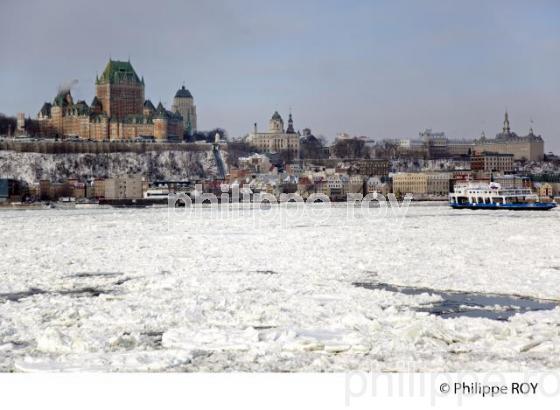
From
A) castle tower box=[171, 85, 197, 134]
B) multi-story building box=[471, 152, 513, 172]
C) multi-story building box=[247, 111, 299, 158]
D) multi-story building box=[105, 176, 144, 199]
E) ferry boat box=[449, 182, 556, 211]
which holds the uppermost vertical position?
castle tower box=[171, 85, 197, 134]

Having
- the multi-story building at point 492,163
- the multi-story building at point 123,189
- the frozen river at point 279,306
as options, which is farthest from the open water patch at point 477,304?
the multi-story building at point 492,163

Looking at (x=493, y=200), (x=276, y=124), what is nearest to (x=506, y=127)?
(x=276, y=124)

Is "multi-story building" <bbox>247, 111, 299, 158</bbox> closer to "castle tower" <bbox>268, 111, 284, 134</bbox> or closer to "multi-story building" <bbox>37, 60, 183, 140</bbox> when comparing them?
"castle tower" <bbox>268, 111, 284, 134</bbox>

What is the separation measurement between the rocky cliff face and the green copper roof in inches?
560

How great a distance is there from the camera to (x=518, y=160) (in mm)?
102250

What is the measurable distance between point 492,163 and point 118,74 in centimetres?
3924

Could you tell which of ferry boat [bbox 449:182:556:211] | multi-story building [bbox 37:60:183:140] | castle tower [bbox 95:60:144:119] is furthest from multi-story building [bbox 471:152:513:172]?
ferry boat [bbox 449:182:556:211]

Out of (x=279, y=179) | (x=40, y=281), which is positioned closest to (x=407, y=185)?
(x=279, y=179)

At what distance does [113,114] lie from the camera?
91.1m

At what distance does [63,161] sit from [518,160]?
2093 inches

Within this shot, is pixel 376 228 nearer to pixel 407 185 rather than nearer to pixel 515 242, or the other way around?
pixel 515 242

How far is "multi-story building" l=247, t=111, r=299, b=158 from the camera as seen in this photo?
356ft

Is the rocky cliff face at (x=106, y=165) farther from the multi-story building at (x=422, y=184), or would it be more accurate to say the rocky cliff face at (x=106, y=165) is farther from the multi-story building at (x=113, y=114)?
the multi-story building at (x=422, y=184)

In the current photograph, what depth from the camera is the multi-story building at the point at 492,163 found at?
291 feet
